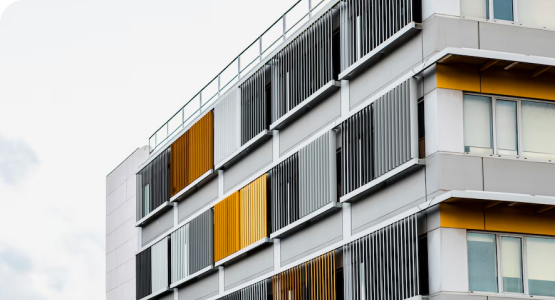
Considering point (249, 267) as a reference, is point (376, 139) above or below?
above

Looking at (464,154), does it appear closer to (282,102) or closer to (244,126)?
(282,102)

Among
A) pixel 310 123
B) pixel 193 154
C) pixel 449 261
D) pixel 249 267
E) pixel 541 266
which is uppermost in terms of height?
pixel 193 154

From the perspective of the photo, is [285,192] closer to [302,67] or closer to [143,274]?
[302,67]

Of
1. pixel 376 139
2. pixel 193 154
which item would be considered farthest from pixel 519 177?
pixel 193 154

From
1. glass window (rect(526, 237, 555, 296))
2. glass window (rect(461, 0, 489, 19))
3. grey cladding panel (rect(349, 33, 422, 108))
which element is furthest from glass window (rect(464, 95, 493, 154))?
glass window (rect(526, 237, 555, 296))

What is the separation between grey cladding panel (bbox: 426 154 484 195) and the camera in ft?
80.1

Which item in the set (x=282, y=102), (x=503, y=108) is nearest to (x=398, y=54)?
(x=503, y=108)

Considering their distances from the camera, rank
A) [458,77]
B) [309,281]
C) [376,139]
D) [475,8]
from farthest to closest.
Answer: [309,281] < [376,139] < [475,8] < [458,77]

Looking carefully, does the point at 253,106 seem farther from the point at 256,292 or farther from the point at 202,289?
the point at 202,289

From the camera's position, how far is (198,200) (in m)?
45.6

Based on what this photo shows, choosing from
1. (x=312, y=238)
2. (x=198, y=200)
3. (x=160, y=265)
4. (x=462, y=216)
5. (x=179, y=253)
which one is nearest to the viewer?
(x=462, y=216)

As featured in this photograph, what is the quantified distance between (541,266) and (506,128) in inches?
169

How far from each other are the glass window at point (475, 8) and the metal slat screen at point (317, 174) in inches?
289

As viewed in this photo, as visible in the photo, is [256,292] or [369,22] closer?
[369,22]
